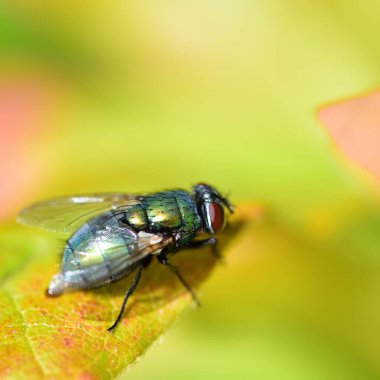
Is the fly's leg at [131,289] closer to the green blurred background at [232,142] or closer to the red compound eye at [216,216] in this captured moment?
the red compound eye at [216,216]

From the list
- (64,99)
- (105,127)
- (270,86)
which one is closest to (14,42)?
(64,99)

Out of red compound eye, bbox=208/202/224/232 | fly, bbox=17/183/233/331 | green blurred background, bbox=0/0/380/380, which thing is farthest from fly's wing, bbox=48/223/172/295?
green blurred background, bbox=0/0/380/380

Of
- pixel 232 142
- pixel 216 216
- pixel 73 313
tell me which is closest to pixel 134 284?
pixel 73 313

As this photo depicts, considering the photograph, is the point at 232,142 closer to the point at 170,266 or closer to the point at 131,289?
the point at 170,266

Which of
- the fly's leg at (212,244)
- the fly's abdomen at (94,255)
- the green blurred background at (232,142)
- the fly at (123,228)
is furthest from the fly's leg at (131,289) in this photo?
the green blurred background at (232,142)

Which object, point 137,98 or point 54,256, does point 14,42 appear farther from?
point 54,256
